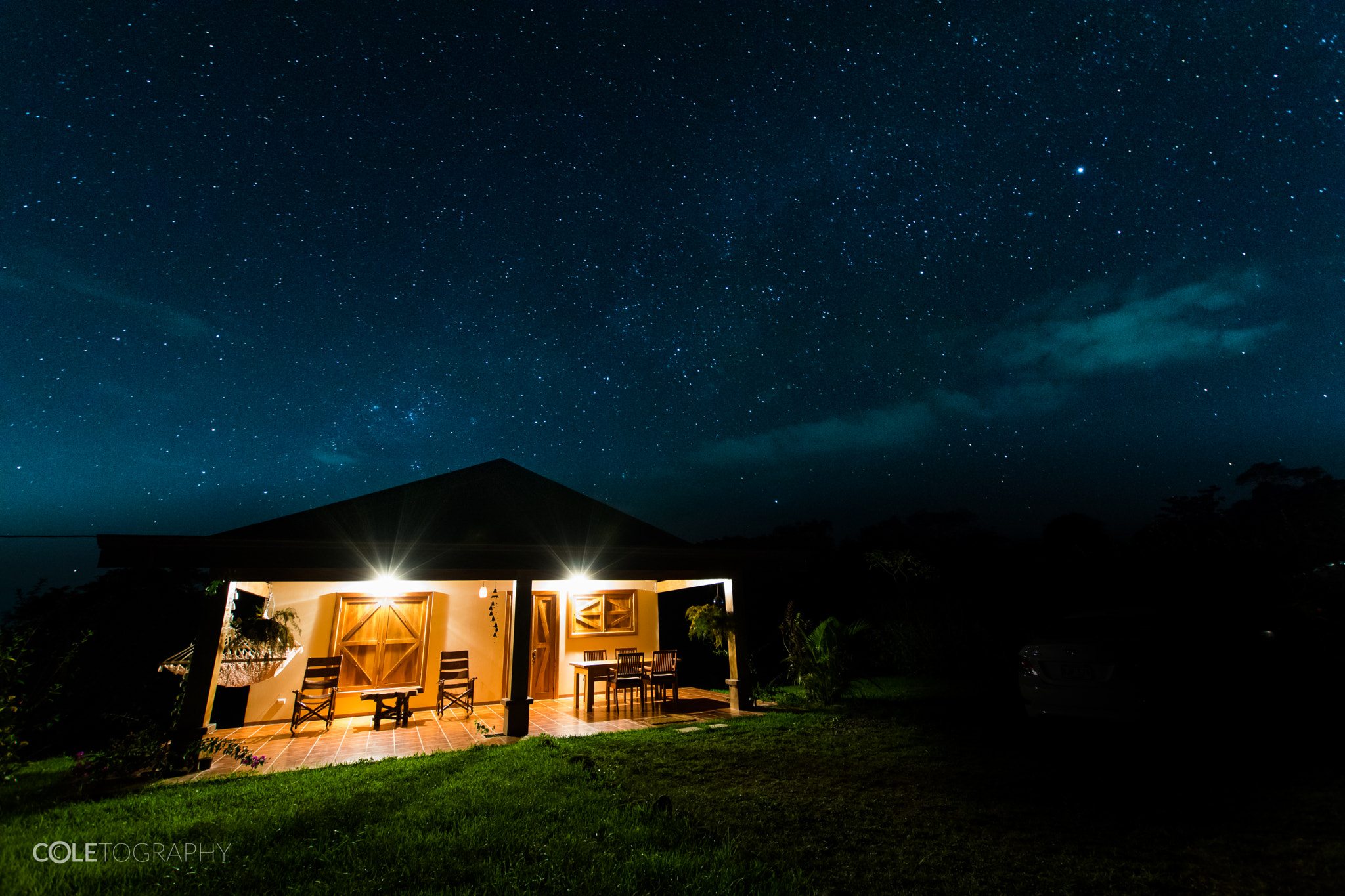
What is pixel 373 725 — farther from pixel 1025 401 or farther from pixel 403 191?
pixel 1025 401

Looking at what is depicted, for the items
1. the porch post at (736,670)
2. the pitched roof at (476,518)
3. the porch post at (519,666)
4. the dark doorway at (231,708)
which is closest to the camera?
the porch post at (519,666)

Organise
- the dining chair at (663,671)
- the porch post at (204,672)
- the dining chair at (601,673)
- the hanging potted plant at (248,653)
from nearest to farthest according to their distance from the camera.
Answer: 1. the porch post at (204,672)
2. the hanging potted plant at (248,653)
3. the dining chair at (601,673)
4. the dining chair at (663,671)

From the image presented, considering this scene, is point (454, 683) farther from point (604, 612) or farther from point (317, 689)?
point (604, 612)

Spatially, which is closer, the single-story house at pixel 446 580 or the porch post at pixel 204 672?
the porch post at pixel 204 672

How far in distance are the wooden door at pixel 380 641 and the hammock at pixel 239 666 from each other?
3.17 metres

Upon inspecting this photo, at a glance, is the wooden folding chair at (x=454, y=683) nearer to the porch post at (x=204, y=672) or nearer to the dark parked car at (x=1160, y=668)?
the porch post at (x=204, y=672)

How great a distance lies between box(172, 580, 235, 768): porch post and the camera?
7.06 meters

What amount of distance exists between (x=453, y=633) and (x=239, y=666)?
4.75 metres

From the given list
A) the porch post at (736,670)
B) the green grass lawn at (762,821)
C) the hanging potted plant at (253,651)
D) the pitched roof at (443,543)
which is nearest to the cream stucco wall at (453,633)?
the pitched roof at (443,543)

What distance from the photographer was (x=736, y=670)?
10711mm

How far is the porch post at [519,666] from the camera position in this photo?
28.5 feet

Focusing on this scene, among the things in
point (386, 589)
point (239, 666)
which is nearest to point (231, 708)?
point (386, 589)

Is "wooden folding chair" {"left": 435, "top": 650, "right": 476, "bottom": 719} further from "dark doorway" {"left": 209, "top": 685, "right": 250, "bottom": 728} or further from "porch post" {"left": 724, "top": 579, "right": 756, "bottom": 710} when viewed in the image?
"porch post" {"left": 724, "top": 579, "right": 756, "bottom": 710}

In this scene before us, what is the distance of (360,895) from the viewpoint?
331cm
